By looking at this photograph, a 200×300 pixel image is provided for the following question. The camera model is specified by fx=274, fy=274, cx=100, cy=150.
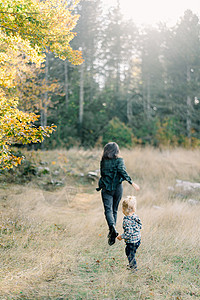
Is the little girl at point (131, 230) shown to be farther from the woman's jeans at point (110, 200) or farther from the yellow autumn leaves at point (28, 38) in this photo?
the yellow autumn leaves at point (28, 38)

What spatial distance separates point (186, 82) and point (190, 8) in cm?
534

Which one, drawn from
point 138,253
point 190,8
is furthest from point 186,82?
point 138,253

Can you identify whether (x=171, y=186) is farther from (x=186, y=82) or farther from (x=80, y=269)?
(x=186, y=82)

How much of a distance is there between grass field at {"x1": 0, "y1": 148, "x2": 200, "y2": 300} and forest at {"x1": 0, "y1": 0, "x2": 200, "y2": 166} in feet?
22.0

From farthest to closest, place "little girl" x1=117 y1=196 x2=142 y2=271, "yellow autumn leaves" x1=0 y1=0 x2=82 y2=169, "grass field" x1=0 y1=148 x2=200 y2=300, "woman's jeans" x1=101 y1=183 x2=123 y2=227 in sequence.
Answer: "woman's jeans" x1=101 y1=183 x2=123 y2=227, "yellow autumn leaves" x1=0 y1=0 x2=82 y2=169, "little girl" x1=117 y1=196 x2=142 y2=271, "grass field" x1=0 y1=148 x2=200 y2=300

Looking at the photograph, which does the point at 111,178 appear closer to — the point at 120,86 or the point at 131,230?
the point at 131,230

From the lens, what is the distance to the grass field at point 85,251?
10.7 feet

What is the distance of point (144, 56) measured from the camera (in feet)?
89.1

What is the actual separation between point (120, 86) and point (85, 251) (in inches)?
992

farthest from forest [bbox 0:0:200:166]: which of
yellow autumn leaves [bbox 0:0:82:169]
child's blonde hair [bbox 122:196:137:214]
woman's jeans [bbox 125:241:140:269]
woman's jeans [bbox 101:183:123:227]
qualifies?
woman's jeans [bbox 125:241:140:269]

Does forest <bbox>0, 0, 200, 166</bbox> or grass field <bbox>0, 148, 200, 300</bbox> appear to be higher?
forest <bbox>0, 0, 200, 166</bbox>

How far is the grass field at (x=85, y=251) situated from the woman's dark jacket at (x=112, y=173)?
3.53 feet

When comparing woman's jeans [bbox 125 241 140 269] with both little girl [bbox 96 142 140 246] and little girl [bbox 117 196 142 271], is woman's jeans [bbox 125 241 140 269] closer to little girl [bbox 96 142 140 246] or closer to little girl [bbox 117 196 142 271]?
little girl [bbox 117 196 142 271]

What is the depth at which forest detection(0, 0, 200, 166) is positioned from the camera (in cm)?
1823
